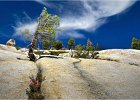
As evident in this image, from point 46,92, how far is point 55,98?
2173mm

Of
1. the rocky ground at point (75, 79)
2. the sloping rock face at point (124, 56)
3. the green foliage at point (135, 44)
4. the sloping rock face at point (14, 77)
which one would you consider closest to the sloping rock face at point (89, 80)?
the rocky ground at point (75, 79)

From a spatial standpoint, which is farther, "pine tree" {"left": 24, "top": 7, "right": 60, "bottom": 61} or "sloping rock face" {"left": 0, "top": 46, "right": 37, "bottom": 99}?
"pine tree" {"left": 24, "top": 7, "right": 60, "bottom": 61}

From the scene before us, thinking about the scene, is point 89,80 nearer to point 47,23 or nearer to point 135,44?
point 47,23

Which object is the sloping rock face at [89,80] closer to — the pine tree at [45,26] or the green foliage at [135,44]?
the pine tree at [45,26]

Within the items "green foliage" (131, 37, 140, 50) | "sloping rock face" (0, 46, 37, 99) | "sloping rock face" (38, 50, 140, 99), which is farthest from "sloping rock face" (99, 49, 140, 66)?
"green foliage" (131, 37, 140, 50)

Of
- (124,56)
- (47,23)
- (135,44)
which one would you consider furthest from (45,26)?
(135,44)

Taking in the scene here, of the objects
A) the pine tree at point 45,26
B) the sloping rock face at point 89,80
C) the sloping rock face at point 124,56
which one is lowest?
the sloping rock face at point 89,80

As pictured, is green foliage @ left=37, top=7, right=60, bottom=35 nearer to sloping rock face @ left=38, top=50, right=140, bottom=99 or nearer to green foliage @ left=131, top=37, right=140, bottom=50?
sloping rock face @ left=38, top=50, right=140, bottom=99

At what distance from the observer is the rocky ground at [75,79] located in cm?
3773

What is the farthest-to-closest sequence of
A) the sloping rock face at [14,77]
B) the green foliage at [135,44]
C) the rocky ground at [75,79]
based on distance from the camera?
the green foliage at [135,44], the rocky ground at [75,79], the sloping rock face at [14,77]

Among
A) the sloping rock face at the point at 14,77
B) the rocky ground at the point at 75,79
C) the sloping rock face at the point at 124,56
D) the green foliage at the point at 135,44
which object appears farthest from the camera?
the green foliage at the point at 135,44

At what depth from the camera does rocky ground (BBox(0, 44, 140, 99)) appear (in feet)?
124

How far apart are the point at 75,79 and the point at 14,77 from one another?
8791mm

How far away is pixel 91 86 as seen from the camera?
133 ft
